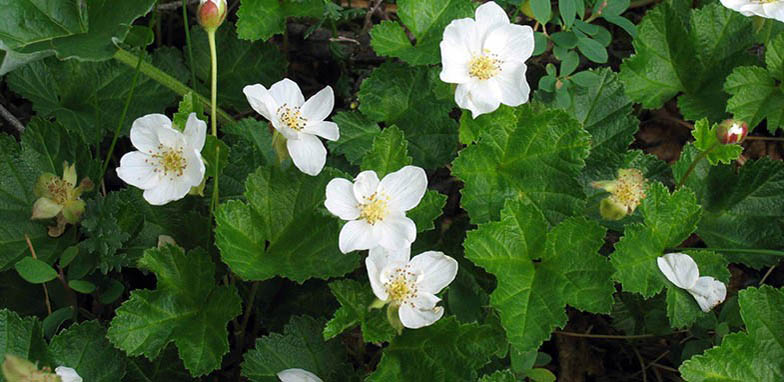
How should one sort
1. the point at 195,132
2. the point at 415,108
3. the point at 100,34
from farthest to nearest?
the point at 415,108 → the point at 100,34 → the point at 195,132

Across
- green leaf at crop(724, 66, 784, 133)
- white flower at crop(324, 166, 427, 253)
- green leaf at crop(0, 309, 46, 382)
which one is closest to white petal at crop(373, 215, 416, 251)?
white flower at crop(324, 166, 427, 253)

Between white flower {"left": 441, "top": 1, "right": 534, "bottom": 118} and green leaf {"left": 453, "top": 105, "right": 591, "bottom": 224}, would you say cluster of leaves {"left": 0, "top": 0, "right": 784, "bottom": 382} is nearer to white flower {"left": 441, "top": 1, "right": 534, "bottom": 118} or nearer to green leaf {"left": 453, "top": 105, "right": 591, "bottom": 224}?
green leaf {"left": 453, "top": 105, "right": 591, "bottom": 224}

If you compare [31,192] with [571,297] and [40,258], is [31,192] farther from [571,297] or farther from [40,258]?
[571,297]

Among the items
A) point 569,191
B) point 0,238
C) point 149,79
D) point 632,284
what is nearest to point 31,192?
point 0,238

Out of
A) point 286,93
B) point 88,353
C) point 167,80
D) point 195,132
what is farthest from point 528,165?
point 88,353

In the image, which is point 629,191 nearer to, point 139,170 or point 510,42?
point 510,42
